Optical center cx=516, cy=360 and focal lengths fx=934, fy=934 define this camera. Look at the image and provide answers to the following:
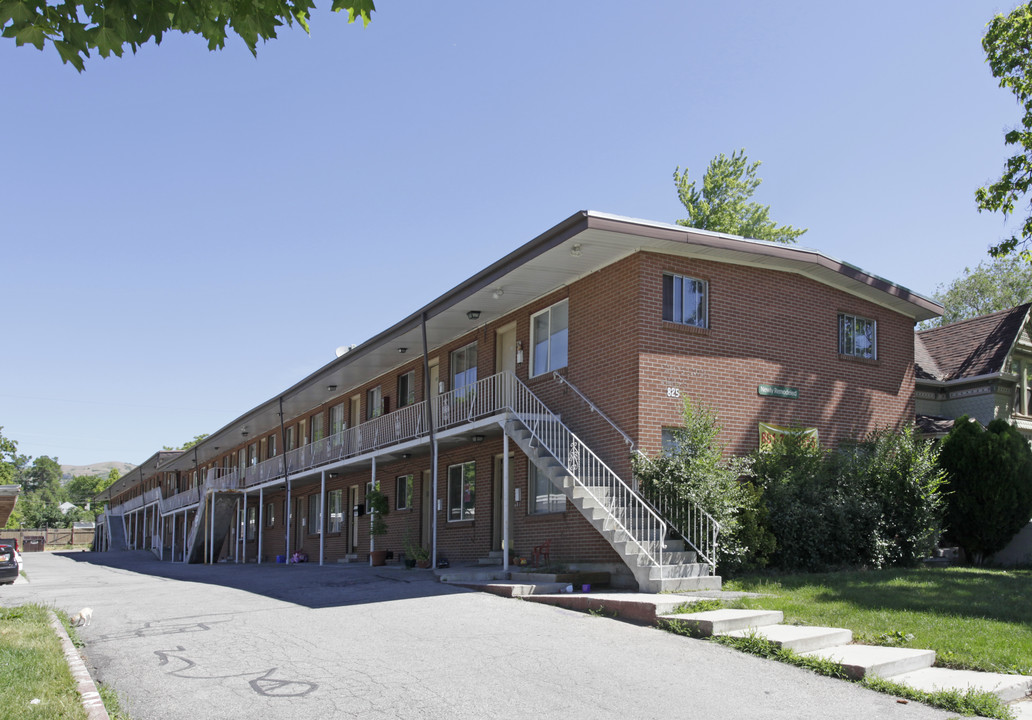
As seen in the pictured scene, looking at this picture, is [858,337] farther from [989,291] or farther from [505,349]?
[989,291]

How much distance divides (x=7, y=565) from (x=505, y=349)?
1177cm

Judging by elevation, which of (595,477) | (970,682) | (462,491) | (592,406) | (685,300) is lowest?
(970,682)

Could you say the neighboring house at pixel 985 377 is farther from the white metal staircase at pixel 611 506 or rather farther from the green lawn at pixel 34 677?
the green lawn at pixel 34 677

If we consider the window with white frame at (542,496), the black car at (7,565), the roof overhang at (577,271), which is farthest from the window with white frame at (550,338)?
the black car at (7,565)

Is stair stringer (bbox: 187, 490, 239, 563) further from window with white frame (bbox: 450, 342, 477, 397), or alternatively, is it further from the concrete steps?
the concrete steps

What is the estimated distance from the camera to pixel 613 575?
15320 millimetres

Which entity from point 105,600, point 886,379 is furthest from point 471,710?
point 886,379

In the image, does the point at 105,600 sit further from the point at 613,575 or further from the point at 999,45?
the point at 999,45

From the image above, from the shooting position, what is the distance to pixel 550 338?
1892cm

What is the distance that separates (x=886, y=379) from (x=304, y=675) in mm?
15342

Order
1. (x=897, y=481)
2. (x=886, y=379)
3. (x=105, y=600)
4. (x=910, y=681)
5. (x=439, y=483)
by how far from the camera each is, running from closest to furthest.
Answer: (x=910, y=681), (x=105, y=600), (x=897, y=481), (x=886, y=379), (x=439, y=483)

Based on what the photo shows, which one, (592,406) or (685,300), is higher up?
(685,300)

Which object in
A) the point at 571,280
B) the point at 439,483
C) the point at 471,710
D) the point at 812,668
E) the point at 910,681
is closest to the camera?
the point at 471,710

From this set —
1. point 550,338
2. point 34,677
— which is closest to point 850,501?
point 550,338
